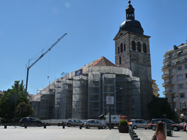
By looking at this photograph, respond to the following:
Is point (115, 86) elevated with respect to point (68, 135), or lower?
elevated

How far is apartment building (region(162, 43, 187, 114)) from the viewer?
46406 millimetres

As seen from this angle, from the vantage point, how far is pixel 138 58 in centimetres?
5150

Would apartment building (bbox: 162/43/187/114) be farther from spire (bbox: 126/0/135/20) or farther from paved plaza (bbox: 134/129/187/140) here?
paved plaza (bbox: 134/129/187/140)

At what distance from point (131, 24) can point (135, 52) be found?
7.65 m

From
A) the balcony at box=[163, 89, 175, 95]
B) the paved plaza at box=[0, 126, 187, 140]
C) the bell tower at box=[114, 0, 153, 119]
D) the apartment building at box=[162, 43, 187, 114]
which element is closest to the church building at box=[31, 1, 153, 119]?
the bell tower at box=[114, 0, 153, 119]

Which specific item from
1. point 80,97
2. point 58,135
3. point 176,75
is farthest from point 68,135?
point 176,75

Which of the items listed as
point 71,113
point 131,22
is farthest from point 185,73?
point 71,113

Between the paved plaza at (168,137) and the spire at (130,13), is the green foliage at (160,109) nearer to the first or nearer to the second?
the spire at (130,13)

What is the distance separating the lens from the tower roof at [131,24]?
53.1 meters

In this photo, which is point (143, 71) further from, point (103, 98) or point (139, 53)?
point (103, 98)

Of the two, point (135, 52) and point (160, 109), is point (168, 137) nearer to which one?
point (160, 109)

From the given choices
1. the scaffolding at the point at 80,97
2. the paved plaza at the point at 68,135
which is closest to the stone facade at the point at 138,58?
the scaffolding at the point at 80,97

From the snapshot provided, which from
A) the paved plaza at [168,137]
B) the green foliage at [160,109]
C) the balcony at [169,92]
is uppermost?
the balcony at [169,92]

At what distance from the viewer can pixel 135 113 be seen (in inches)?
1607
